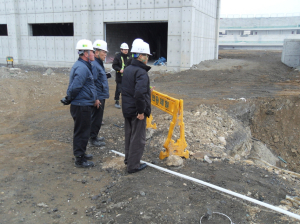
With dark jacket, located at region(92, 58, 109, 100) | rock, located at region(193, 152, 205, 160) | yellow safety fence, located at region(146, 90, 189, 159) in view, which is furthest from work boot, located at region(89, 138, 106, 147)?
rock, located at region(193, 152, 205, 160)

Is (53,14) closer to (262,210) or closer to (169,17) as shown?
(169,17)

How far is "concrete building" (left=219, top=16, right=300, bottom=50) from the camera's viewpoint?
46344 millimetres

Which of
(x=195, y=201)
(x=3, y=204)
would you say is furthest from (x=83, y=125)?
(x=195, y=201)

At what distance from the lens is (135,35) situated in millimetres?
21734

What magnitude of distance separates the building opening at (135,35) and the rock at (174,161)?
15307 mm

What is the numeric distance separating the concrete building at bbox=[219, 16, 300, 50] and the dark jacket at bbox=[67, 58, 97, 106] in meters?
44.4

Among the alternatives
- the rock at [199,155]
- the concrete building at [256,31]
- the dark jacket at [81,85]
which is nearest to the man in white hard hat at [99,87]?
the dark jacket at [81,85]

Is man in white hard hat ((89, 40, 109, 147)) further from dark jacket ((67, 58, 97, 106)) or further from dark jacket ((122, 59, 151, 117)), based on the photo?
dark jacket ((122, 59, 151, 117))

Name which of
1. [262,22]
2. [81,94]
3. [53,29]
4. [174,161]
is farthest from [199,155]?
[262,22]

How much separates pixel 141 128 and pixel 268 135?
584 cm

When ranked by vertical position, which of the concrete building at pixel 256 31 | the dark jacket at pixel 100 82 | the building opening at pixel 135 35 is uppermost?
the concrete building at pixel 256 31

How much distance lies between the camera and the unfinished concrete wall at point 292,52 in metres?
17.7

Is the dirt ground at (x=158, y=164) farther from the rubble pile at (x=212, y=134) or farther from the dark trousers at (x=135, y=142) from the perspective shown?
the dark trousers at (x=135, y=142)

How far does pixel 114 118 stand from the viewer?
7262 mm
